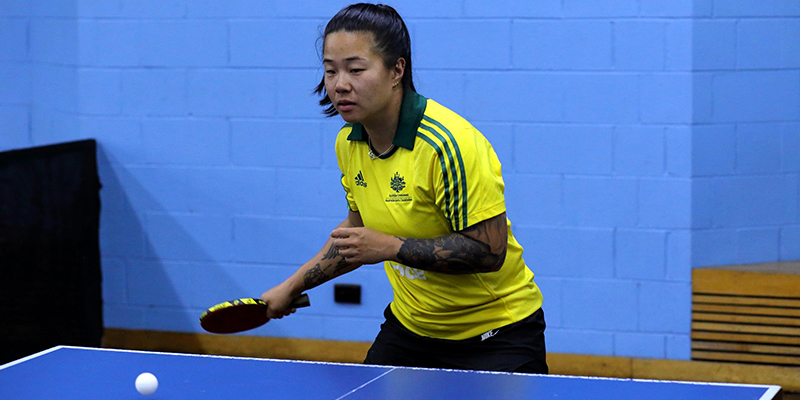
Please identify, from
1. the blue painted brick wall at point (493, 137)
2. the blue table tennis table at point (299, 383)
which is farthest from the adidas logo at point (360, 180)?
the blue painted brick wall at point (493, 137)

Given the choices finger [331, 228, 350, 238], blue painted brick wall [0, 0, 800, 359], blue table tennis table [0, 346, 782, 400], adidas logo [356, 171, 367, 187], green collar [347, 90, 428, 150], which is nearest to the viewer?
blue table tennis table [0, 346, 782, 400]

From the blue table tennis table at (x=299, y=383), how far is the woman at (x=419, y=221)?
0.78ft

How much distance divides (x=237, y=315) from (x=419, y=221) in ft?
1.59

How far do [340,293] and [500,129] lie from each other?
989 millimetres

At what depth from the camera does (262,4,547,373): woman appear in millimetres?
1935

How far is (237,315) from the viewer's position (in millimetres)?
2127

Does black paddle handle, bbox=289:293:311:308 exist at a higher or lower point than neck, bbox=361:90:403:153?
lower

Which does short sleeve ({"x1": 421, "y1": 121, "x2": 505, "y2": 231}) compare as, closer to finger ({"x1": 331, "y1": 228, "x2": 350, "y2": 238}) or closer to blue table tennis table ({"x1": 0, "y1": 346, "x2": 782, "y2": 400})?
finger ({"x1": 331, "y1": 228, "x2": 350, "y2": 238})

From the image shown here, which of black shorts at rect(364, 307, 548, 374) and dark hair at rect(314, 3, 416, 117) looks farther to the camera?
black shorts at rect(364, 307, 548, 374)

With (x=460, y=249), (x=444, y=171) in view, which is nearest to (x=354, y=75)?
(x=444, y=171)

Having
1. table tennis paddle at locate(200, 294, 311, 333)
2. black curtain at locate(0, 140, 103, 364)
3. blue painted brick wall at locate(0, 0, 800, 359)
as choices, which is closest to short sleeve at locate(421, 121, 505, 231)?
table tennis paddle at locate(200, 294, 311, 333)

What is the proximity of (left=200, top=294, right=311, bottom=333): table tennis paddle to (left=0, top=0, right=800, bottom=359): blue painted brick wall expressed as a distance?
1.69 metres

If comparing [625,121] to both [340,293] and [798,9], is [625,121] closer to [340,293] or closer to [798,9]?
[798,9]

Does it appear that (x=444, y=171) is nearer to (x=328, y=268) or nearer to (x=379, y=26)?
(x=379, y=26)
